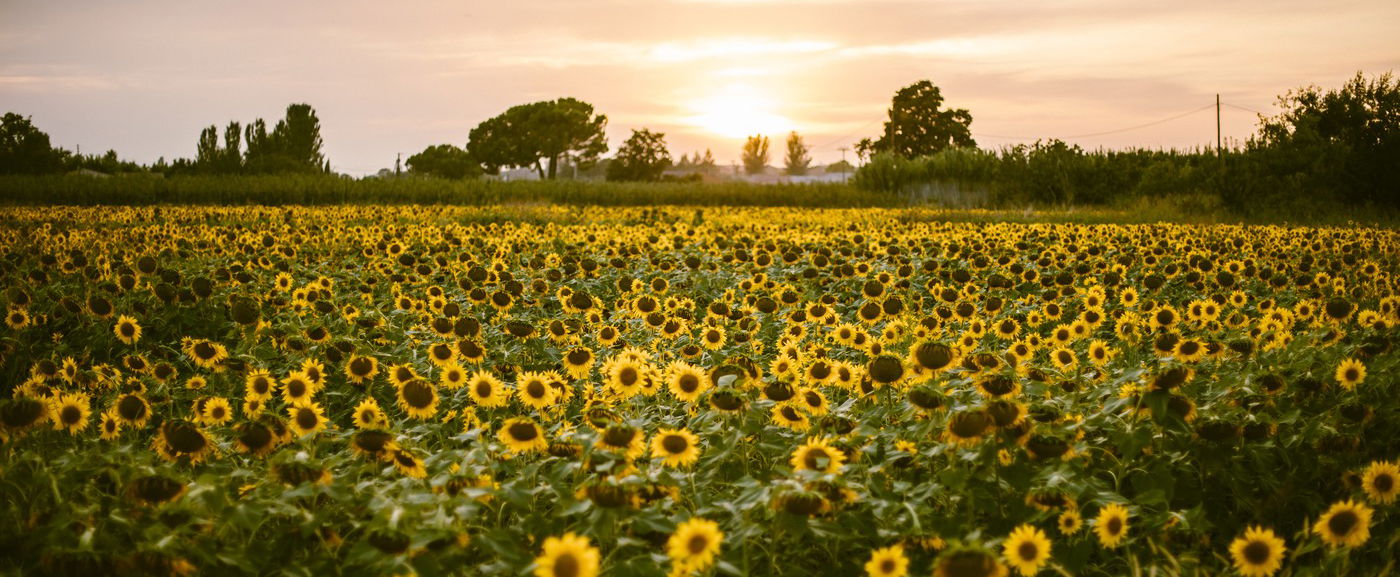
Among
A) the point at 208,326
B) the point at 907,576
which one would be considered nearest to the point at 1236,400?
the point at 907,576

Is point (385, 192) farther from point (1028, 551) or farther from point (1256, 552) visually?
point (1256, 552)

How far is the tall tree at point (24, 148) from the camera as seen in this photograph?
115ft

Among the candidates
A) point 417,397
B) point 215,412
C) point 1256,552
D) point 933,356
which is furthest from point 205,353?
point 1256,552

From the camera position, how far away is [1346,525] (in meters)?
2.11

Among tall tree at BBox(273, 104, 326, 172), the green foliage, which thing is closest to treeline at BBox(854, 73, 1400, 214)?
tall tree at BBox(273, 104, 326, 172)

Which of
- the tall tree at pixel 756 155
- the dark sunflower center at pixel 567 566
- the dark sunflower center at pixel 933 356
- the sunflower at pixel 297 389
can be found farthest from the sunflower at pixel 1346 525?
the tall tree at pixel 756 155

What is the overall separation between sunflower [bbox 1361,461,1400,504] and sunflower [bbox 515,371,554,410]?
2396 mm

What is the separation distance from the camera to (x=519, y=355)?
448cm

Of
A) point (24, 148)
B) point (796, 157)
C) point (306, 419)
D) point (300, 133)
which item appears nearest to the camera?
point (306, 419)

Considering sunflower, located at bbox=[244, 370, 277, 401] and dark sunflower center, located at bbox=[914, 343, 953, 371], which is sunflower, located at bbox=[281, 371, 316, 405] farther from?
dark sunflower center, located at bbox=[914, 343, 953, 371]

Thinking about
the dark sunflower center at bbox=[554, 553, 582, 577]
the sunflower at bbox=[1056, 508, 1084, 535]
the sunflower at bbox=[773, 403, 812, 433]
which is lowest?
the sunflower at bbox=[1056, 508, 1084, 535]

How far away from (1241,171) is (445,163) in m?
58.4

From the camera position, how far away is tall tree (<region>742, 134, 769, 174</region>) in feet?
408

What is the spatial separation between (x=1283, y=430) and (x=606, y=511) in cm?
245
